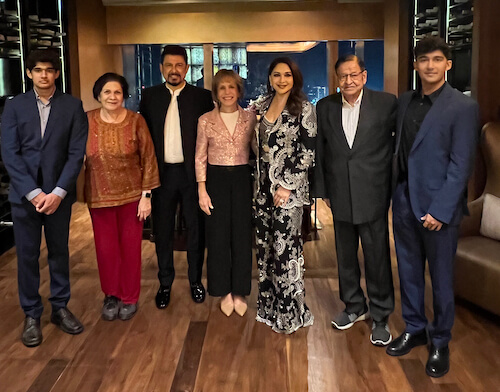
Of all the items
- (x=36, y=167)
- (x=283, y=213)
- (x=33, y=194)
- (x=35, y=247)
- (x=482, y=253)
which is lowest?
(x=482, y=253)

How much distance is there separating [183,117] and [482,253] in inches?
73.0

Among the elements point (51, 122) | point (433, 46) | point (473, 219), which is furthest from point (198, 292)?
point (433, 46)

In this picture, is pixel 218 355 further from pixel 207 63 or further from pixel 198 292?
pixel 207 63

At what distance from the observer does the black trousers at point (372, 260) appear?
3055 millimetres

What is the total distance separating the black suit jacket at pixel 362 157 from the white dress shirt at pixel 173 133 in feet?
2.82

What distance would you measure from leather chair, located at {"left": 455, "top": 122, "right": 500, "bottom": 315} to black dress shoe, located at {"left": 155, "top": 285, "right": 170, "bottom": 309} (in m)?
1.73

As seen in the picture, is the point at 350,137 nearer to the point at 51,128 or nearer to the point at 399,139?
the point at 399,139

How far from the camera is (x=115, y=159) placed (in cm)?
319

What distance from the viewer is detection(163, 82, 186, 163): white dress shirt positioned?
343 centimetres

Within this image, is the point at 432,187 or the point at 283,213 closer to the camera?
the point at 432,187

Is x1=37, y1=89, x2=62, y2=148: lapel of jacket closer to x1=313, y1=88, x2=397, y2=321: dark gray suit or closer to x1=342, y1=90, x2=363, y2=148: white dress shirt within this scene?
x1=313, y1=88, x2=397, y2=321: dark gray suit

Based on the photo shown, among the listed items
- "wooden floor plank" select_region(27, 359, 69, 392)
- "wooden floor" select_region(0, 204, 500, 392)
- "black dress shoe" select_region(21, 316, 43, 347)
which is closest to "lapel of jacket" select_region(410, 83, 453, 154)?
"wooden floor" select_region(0, 204, 500, 392)

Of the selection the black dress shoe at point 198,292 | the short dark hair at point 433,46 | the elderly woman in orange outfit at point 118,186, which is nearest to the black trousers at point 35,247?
the elderly woman in orange outfit at point 118,186

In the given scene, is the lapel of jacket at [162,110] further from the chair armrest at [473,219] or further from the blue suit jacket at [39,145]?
the chair armrest at [473,219]
